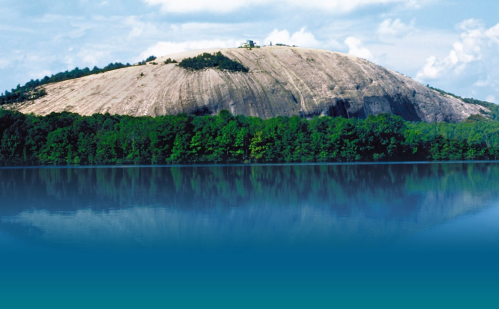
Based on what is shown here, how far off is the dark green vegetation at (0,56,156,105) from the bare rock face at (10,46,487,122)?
3.14m

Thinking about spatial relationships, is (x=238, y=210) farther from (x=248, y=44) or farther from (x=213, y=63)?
(x=248, y=44)

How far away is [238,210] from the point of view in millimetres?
22156

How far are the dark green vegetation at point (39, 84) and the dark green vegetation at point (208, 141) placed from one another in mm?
40672

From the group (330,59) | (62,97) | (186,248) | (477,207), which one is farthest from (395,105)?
(186,248)

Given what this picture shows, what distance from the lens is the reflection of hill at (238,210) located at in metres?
17.0

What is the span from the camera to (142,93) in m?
102

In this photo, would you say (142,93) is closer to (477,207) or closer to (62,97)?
(62,97)

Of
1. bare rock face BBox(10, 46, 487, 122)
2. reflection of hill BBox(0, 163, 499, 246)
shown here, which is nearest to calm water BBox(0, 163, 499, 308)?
reflection of hill BBox(0, 163, 499, 246)

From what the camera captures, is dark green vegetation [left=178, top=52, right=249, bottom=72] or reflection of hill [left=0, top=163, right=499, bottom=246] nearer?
reflection of hill [left=0, top=163, right=499, bottom=246]

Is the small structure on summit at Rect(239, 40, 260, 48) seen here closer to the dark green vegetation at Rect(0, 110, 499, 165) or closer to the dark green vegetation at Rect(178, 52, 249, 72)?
the dark green vegetation at Rect(178, 52, 249, 72)

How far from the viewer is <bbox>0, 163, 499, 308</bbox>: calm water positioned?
444 inches

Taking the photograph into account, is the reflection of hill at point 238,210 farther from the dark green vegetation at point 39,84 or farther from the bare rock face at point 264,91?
the dark green vegetation at point 39,84

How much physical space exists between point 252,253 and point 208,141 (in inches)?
2309

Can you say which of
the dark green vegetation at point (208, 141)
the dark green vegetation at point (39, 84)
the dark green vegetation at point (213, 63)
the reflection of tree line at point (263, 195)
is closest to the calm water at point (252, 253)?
the reflection of tree line at point (263, 195)
